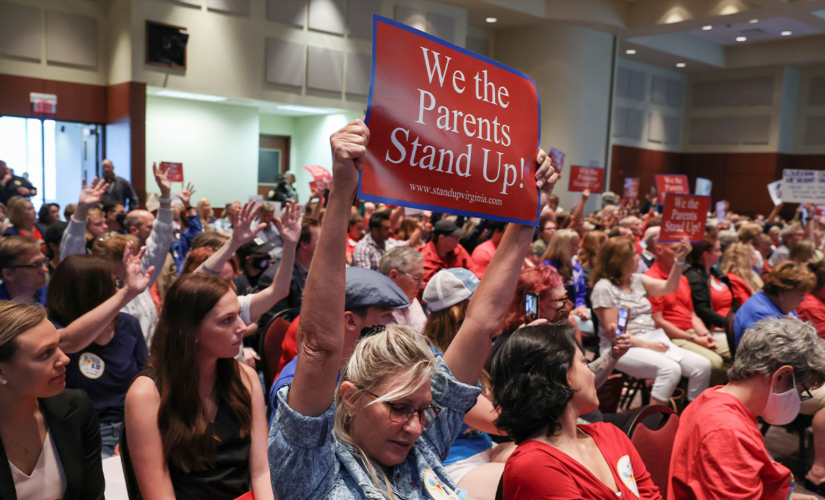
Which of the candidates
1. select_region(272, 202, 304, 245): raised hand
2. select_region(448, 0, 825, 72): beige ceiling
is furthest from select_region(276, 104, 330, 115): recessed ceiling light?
select_region(272, 202, 304, 245): raised hand

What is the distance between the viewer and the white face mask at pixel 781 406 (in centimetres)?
246

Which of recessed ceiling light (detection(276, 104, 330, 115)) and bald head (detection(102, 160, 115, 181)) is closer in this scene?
bald head (detection(102, 160, 115, 181))

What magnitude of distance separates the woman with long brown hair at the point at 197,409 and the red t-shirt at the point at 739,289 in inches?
204

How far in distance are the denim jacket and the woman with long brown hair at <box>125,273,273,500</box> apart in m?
0.77

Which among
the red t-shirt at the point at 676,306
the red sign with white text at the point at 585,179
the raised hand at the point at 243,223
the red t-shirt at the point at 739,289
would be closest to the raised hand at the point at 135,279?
the raised hand at the point at 243,223

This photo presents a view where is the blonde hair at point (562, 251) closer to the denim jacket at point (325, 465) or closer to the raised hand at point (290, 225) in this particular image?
the raised hand at point (290, 225)

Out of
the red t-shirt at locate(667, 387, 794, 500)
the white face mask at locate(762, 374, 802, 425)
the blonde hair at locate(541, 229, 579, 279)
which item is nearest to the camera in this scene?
the red t-shirt at locate(667, 387, 794, 500)

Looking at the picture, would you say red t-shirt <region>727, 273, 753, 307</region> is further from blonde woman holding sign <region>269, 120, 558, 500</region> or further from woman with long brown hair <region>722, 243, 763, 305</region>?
blonde woman holding sign <region>269, 120, 558, 500</region>

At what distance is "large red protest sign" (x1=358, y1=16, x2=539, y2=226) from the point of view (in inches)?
57.9

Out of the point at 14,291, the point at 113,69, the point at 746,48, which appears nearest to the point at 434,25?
the point at 113,69

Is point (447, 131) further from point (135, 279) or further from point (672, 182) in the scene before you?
point (672, 182)

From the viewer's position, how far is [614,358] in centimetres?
309

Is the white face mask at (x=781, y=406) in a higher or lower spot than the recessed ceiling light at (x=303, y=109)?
lower

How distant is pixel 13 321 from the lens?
1893mm
